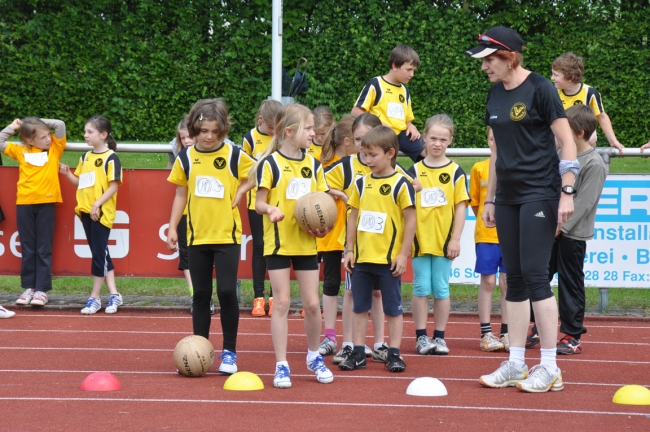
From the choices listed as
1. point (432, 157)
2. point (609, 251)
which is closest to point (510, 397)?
point (432, 157)

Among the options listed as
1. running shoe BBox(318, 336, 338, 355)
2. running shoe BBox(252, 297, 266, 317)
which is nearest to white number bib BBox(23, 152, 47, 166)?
running shoe BBox(252, 297, 266, 317)

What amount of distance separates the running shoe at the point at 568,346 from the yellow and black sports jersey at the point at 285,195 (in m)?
2.63

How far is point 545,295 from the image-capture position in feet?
20.7

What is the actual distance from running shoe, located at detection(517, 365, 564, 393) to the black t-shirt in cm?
112

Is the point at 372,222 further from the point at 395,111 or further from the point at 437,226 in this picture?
the point at 395,111

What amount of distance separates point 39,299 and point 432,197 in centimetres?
498

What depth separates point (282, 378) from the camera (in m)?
6.52

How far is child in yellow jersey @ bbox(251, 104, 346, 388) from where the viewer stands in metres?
6.65

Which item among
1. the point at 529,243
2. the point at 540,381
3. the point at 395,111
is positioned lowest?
the point at 540,381

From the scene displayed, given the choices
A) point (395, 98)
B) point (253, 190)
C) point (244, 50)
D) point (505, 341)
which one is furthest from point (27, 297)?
→ point (244, 50)

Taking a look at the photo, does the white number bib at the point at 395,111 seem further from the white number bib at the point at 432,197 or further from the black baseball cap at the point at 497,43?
the black baseball cap at the point at 497,43

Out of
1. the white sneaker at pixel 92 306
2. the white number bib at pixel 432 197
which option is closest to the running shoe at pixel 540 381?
the white number bib at pixel 432 197

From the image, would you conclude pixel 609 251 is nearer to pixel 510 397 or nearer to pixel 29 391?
pixel 510 397

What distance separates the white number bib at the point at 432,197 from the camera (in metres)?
8.01
